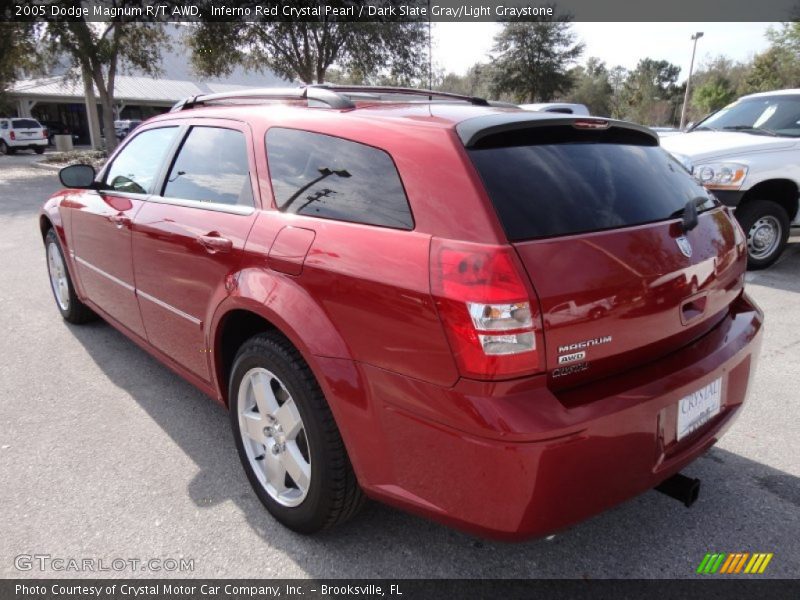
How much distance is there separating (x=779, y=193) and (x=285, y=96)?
5.93m

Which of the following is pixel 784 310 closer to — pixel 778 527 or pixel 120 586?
pixel 778 527

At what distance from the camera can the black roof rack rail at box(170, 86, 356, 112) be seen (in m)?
2.52

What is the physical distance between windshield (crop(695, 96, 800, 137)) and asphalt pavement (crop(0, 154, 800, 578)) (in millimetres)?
4165

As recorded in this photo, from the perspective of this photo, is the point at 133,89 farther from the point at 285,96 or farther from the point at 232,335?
the point at 232,335

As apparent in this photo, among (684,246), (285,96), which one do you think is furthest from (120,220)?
(684,246)

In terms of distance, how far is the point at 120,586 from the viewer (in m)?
2.20

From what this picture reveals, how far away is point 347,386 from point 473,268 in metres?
0.62

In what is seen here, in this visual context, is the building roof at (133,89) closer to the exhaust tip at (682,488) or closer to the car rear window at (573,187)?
the car rear window at (573,187)

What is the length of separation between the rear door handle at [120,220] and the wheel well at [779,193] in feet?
19.9

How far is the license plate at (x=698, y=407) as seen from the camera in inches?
80.7

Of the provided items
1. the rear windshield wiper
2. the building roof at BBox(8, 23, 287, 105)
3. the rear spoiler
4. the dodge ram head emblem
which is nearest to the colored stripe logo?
the dodge ram head emblem

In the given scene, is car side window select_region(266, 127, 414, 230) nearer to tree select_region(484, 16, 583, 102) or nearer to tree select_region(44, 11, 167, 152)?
tree select_region(44, 11, 167, 152)

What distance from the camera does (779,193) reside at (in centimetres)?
648
